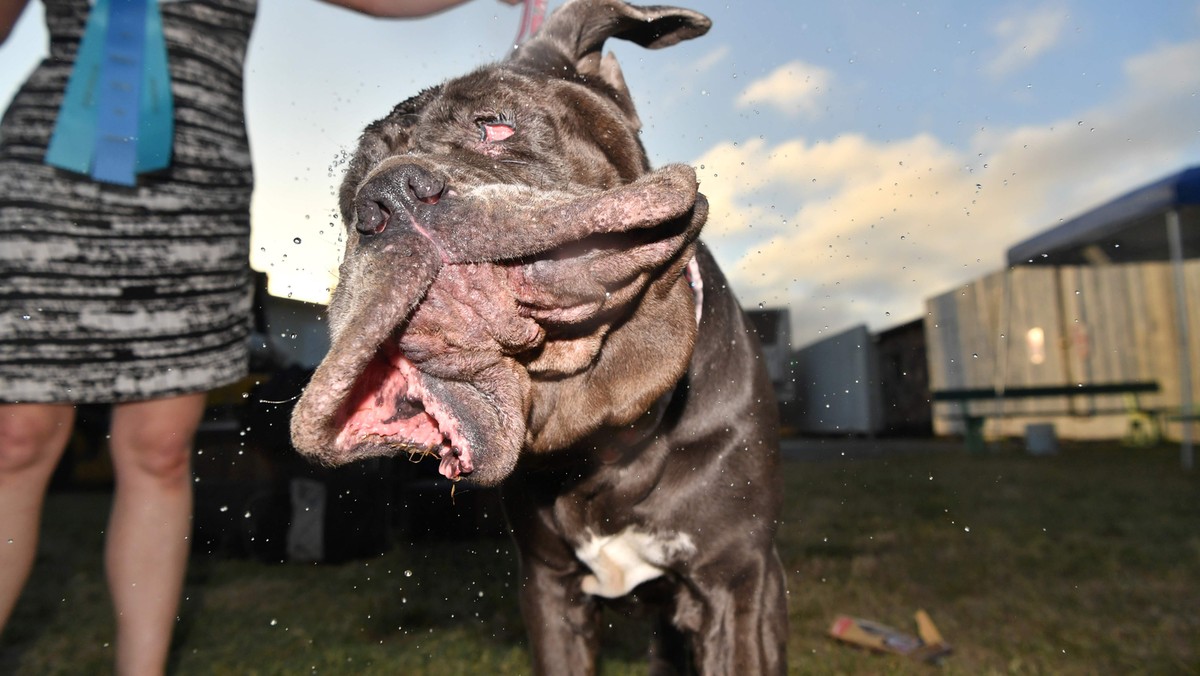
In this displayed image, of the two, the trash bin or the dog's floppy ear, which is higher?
the dog's floppy ear

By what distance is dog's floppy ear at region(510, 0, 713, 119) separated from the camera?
5.70 ft

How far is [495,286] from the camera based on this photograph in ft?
3.52

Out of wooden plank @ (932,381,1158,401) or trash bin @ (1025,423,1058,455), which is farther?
wooden plank @ (932,381,1158,401)

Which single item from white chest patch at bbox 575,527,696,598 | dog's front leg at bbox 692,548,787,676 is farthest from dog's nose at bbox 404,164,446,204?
dog's front leg at bbox 692,548,787,676

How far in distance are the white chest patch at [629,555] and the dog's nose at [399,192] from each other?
990 millimetres

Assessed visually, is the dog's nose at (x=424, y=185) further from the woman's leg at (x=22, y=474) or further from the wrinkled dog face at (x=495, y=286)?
the woman's leg at (x=22, y=474)

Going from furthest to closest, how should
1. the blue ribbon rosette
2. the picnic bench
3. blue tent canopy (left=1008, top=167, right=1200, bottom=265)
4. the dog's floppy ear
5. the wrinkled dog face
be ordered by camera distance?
the picnic bench
blue tent canopy (left=1008, top=167, right=1200, bottom=265)
the blue ribbon rosette
the dog's floppy ear
the wrinkled dog face

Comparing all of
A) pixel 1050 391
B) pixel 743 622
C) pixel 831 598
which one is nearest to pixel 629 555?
pixel 743 622

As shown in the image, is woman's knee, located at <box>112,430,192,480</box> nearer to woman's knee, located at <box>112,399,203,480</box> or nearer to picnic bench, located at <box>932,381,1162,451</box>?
woman's knee, located at <box>112,399,203,480</box>

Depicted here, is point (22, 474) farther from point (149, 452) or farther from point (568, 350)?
point (568, 350)

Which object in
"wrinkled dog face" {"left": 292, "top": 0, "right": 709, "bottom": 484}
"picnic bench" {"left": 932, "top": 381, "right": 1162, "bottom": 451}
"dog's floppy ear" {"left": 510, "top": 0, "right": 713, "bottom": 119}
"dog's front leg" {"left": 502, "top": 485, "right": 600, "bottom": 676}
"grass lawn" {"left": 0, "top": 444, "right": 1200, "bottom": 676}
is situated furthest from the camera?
"picnic bench" {"left": 932, "top": 381, "right": 1162, "bottom": 451}

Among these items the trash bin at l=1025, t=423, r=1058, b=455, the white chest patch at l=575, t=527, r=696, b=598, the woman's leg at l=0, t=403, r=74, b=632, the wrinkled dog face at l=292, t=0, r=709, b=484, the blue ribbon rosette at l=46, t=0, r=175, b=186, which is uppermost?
the blue ribbon rosette at l=46, t=0, r=175, b=186

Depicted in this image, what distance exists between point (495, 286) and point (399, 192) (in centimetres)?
16

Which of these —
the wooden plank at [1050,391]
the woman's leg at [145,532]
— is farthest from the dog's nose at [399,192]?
the wooden plank at [1050,391]
